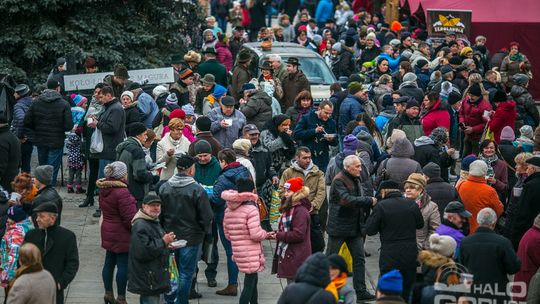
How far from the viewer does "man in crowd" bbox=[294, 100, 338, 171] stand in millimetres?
17312

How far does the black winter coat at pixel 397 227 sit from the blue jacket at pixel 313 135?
14.6 ft

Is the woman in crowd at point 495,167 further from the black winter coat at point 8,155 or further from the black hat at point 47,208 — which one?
the black winter coat at point 8,155

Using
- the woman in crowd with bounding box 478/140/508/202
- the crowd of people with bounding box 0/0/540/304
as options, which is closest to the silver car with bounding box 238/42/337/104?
the crowd of people with bounding box 0/0/540/304

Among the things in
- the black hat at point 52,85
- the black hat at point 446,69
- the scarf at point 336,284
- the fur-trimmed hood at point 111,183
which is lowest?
the scarf at point 336,284

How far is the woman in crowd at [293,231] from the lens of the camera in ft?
41.8

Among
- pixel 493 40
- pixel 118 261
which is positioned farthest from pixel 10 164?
pixel 493 40

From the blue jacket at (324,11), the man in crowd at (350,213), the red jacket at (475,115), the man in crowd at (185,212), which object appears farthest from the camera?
the blue jacket at (324,11)

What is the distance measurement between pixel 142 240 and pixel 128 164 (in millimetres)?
2601

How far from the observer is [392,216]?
12.8 metres

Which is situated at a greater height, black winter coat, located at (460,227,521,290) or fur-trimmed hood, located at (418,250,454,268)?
fur-trimmed hood, located at (418,250,454,268)

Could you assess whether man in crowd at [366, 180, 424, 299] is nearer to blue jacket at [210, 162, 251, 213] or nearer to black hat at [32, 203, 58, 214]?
blue jacket at [210, 162, 251, 213]

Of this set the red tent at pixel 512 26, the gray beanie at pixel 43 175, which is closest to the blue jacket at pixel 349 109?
the gray beanie at pixel 43 175

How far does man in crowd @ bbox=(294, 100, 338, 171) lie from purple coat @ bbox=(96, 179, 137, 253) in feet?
16.0

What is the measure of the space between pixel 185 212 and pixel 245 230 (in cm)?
71
